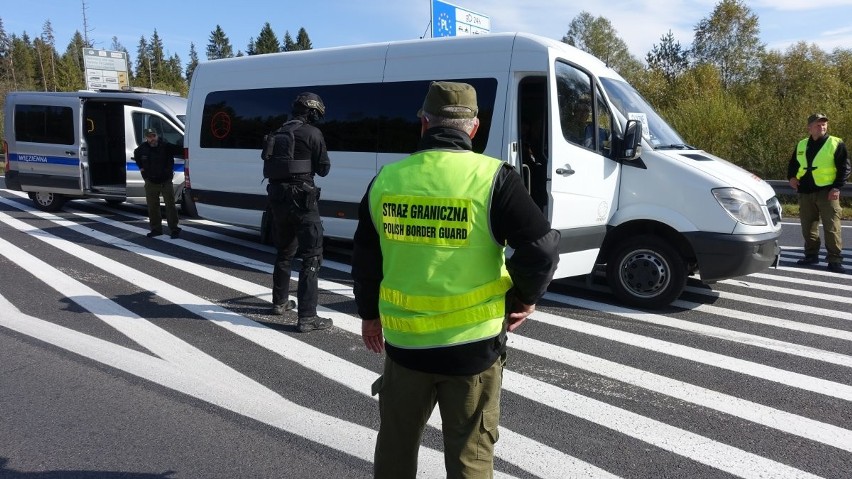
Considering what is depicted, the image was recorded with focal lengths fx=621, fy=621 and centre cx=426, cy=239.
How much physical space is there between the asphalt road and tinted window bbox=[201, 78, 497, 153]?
1.79 meters

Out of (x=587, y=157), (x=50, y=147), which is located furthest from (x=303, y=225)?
(x=50, y=147)

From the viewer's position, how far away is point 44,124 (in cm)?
1250

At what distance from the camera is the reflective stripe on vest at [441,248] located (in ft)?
6.85

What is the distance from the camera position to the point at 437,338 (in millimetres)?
2164

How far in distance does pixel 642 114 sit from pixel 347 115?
348 centimetres

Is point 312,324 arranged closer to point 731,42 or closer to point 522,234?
Answer: point 522,234

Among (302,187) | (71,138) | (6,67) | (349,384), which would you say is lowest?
(349,384)

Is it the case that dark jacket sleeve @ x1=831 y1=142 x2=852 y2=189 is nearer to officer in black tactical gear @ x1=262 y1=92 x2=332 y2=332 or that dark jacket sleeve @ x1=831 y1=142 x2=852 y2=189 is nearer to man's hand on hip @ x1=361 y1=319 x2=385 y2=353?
officer in black tactical gear @ x1=262 y1=92 x2=332 y2=332

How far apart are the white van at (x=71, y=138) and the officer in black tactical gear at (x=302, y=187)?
7176mm

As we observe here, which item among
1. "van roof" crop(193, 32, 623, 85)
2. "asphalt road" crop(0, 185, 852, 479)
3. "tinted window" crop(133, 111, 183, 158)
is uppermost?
"van roof" crop(193, 32, 623, 85)

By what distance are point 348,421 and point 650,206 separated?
385 cm

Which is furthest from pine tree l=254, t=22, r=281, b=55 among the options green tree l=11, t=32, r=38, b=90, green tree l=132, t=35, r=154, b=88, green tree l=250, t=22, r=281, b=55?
green tree l=11, t=32, r=38, b=90

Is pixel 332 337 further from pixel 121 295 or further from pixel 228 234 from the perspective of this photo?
pixel 228 234

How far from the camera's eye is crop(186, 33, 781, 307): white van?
5.86m
